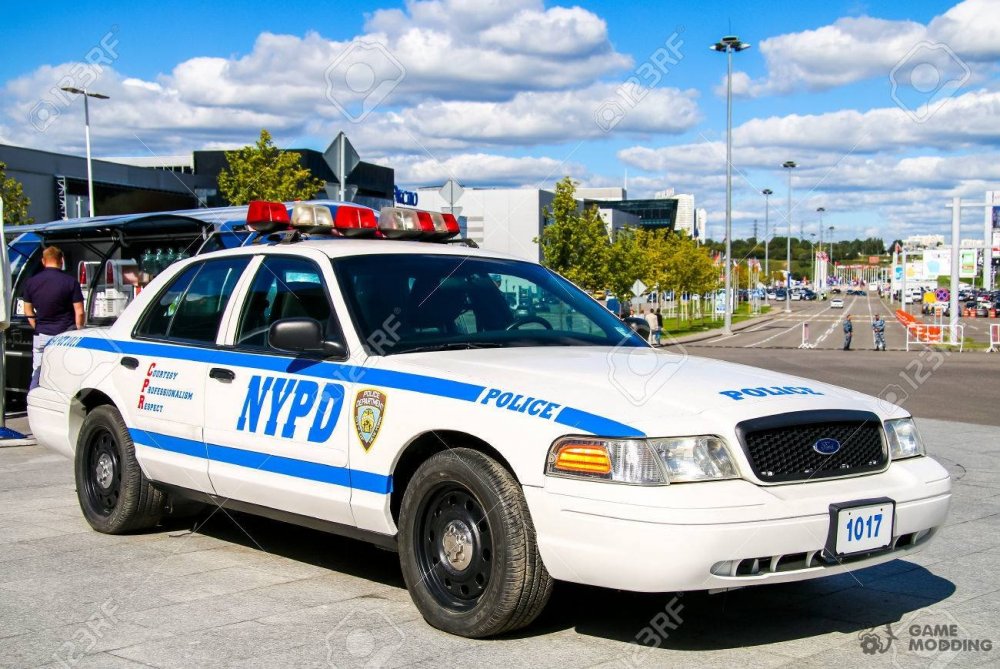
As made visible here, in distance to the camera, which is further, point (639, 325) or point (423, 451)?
point (639, 325)

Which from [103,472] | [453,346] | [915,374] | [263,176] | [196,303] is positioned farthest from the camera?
[263,176]

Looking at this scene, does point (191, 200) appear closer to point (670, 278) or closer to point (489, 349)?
point (670, 278)

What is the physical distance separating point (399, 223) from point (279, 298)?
100 cm

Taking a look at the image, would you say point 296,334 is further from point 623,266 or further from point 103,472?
point 623,266

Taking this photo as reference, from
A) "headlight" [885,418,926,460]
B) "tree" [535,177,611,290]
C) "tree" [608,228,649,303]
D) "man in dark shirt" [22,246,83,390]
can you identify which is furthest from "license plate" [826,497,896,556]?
"tree" [608,228,649,303]

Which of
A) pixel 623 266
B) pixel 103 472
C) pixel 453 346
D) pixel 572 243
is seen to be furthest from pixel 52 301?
pixel 623 266

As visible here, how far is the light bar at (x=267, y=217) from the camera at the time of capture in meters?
6.25

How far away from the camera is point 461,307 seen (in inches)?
212

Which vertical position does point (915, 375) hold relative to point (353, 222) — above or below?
below

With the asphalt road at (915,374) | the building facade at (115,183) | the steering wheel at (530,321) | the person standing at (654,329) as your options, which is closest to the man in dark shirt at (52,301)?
the person standing at (654,329)

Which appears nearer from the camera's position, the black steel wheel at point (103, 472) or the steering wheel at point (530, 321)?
the steering wheel at point (530, 321)

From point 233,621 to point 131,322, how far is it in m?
2.56

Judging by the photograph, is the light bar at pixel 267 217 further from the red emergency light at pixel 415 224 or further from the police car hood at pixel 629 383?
the police car hood at pixel 629 383

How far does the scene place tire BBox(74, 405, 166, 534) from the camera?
612 centimetres
